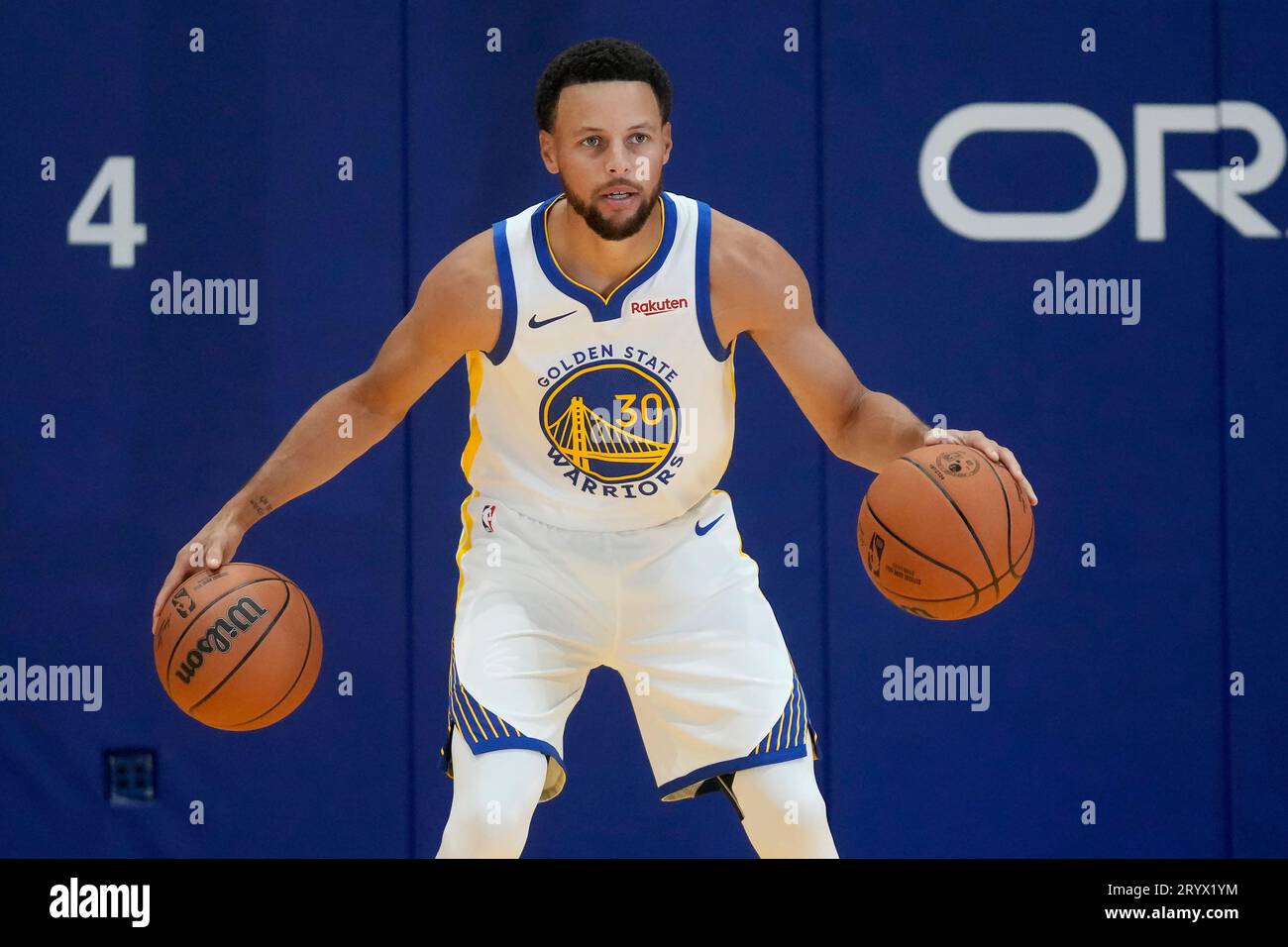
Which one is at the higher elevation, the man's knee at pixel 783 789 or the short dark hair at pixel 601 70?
the short dark hair at pixel 601 70

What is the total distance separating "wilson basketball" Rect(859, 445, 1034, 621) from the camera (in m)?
3.40

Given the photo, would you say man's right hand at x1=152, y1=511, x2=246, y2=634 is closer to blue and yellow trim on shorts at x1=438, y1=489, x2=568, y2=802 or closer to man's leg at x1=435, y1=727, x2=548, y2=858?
blue and yellow trim on shorts at x1=438, y1=489, x2=568, y2=802

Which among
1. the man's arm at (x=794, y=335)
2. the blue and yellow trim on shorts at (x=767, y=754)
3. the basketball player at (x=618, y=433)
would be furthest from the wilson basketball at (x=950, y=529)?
the blue and yellow trim on shorts at (x=767, y=754)

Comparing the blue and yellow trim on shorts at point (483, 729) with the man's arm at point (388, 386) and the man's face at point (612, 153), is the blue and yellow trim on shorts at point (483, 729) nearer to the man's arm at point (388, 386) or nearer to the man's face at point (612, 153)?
→ the man's arm at point (388, 386)

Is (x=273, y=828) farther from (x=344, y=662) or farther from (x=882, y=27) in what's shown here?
(x=882, y=27)

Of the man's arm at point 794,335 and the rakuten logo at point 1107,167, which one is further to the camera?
the rakuten logo at point 1107,167

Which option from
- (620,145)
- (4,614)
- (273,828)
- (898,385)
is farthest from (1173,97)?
(4,614)

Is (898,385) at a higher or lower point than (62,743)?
higher

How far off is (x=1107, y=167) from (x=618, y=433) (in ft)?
7.40

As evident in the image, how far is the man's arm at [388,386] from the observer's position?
3635mm

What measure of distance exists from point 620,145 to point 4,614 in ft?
8.30

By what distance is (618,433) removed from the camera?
3.62 meters

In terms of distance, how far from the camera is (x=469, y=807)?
3287 mm
